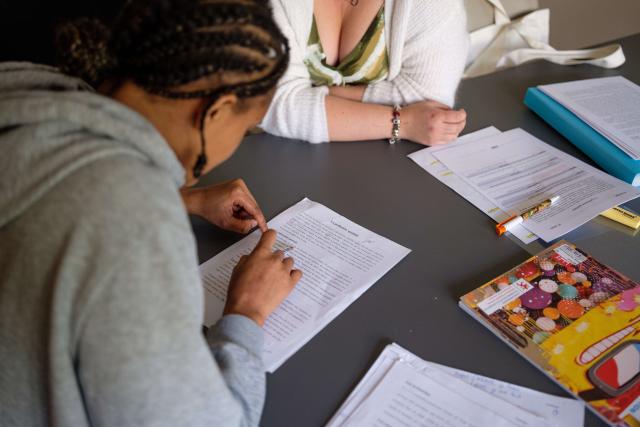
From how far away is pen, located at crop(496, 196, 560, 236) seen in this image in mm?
975

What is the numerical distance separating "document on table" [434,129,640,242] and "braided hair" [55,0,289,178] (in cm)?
61

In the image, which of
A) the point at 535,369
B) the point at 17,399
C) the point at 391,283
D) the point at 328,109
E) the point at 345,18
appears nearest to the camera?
the point at 17,399

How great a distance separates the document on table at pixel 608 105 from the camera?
1165mm

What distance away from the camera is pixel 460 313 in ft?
2.71

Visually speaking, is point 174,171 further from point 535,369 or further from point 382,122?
point 382,122

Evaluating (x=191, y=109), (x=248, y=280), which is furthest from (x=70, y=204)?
(x=248, y=280)

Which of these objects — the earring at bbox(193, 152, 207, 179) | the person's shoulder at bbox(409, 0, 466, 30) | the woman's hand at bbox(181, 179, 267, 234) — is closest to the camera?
the earring at bbox(193, 152, 207, 179)

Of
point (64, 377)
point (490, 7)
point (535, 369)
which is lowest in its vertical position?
point (535, 369)

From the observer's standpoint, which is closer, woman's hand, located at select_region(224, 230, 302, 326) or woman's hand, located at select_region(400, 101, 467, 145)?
woman's hand, located at select_region(224, 230, 302, 326)

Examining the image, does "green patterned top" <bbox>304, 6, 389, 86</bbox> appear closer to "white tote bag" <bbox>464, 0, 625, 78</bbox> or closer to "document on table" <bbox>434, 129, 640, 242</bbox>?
"document on table" <bbox>434, 129, 640, 242</bbox>

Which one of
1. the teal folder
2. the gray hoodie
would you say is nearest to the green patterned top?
the teal folder

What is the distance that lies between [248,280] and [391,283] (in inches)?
9.2

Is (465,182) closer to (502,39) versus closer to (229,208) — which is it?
(229,208)

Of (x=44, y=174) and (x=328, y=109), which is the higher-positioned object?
(x=44, y=174)
